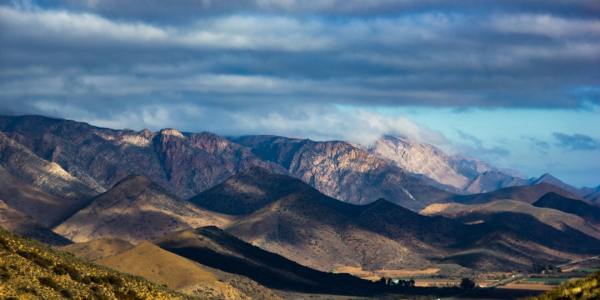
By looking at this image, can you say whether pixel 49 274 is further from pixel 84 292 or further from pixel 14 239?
pixel 14 239

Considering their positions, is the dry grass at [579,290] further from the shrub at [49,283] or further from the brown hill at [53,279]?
the shrub at [49,283]

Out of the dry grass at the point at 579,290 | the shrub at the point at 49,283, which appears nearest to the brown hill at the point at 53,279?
the shrub at the point at 49,283

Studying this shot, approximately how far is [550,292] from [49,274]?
4985 centimetres

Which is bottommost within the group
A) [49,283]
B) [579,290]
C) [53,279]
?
[49,283]

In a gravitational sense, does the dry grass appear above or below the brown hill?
above

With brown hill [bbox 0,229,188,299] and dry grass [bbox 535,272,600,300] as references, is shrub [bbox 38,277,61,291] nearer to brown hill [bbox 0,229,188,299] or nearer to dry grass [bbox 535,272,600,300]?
brown hill [bbox 0,229,188,299]

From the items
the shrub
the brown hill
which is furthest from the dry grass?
the shrub

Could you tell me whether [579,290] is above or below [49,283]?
above

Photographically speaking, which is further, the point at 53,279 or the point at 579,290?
the point at 53,279

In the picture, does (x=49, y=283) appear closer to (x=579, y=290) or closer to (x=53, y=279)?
(x=53, y=279)

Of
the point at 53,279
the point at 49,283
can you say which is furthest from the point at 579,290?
the point at 53,279

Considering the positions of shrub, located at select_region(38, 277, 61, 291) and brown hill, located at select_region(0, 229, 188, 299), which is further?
shrub, located at select_region(38, 277, 61, 291)

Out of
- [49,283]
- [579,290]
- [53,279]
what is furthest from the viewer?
[53,279]

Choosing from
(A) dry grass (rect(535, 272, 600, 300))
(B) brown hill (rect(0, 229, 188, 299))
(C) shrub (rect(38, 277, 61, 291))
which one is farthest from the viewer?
(C) shrub (rect(38, 277, 61, 291))
